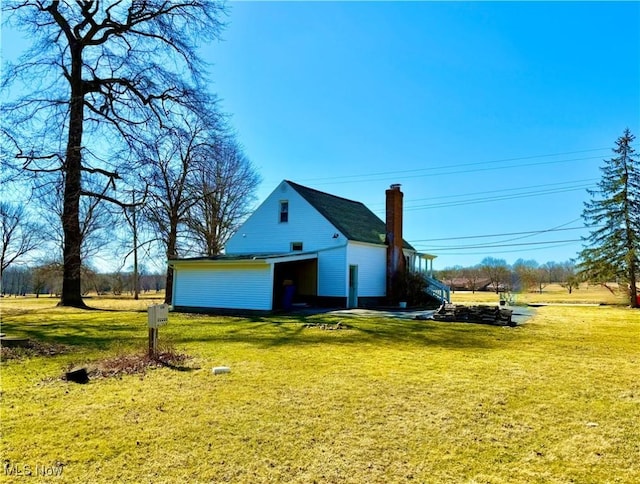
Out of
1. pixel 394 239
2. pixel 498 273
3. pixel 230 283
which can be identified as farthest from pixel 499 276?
pixel 230 283

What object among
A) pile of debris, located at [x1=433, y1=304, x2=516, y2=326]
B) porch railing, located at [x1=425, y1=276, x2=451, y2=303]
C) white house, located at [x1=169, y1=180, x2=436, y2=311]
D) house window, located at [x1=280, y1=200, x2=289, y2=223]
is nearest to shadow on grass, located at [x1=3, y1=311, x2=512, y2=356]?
pile of debris, located at [x1=433, y1=304, x2=516, y2=326]

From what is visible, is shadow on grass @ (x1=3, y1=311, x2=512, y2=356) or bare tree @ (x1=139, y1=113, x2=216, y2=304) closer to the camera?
shadow on grass @ (x1=3, y1=311, x2=512, y2=356)

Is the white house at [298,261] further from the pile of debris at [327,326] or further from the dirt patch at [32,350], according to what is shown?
the dirt patch at [32,350]

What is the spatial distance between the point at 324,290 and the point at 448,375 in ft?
47.8

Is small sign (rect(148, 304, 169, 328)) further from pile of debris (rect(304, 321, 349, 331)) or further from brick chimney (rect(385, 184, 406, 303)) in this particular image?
brick chimney (rect(385, 184, 406, 303))

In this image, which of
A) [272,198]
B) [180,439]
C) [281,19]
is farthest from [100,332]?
[272,198]

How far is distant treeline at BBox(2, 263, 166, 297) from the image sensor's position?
133ft

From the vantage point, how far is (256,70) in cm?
1602

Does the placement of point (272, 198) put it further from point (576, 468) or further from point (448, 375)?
point (576, 468)

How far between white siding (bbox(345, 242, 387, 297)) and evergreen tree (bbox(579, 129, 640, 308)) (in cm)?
1484

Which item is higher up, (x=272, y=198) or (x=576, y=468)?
(x=272, y=198)

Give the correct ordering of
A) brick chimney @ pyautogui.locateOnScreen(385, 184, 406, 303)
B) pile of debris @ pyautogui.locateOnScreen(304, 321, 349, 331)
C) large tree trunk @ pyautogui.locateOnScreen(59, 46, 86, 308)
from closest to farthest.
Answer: pile of debris @ pyautogui.locateOnScreen(304, 321, 349, 331) → large tree trunk @ pyautogui.locateOnScreen(59, 46, 86, 308) → brick chimney @ pyautogui.locateOnScreen(385, 184, 406, 303)

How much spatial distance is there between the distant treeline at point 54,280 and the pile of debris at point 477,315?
98.4 feet

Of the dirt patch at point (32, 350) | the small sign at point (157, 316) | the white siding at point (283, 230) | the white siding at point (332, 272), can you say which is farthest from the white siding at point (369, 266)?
the dirt patch at point (32, 350)
